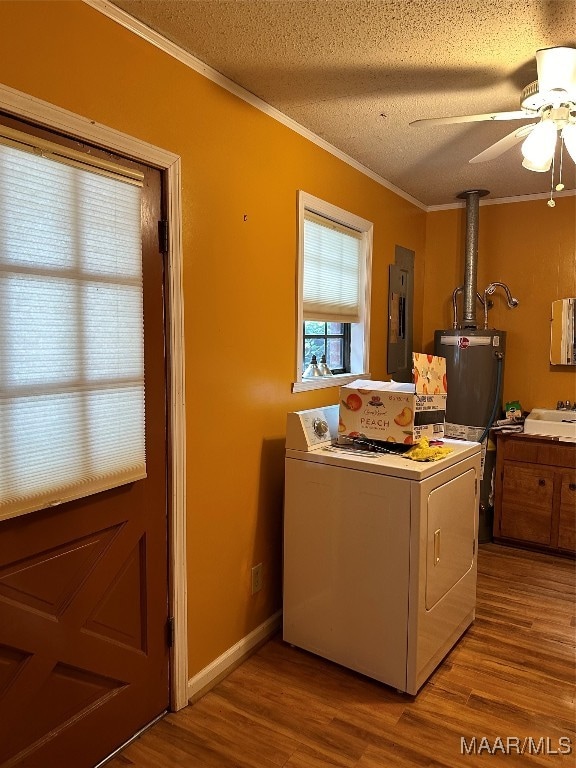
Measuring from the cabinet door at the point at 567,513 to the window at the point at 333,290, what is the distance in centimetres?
149

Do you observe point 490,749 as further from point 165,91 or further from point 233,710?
point 165,91

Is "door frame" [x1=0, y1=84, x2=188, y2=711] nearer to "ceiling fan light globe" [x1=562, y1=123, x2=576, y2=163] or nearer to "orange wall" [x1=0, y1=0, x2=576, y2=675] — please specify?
"orange wall" [x1=0, y1=0, x2=576, y2=675]

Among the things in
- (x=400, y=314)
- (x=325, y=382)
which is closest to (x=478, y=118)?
(x=325, y=382)

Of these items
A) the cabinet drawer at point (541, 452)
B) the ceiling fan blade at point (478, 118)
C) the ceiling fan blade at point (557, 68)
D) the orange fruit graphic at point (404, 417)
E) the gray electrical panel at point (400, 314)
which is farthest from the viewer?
the gray electrical panel at point (400, 314)

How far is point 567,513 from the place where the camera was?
11.5ft

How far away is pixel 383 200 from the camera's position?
362cm

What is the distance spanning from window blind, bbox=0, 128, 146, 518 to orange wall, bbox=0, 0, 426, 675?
238 millimetres

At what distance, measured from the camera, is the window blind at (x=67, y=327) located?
57.5 inches

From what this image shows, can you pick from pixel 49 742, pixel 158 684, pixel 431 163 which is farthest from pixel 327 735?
pixel 431 163

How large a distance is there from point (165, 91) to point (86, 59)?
0.34 metres

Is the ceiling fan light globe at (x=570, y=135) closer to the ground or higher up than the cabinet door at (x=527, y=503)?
higher up

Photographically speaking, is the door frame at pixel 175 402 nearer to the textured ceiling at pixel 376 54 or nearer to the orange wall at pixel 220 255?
the orange wall at pixel 220 255

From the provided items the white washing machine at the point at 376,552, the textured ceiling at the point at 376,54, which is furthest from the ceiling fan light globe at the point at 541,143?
the white washing machine at the point at 376,552

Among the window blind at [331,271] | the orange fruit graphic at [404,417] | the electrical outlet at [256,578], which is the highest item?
the window blind at [331,271]
